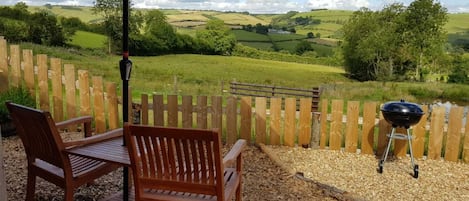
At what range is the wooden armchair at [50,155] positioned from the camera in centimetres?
233

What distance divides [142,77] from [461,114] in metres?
13.7

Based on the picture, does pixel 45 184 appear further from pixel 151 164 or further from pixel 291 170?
pixel 291 170

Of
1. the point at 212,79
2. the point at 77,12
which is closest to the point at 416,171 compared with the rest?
the point at 212,79

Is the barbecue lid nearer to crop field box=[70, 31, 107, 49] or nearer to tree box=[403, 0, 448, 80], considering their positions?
crop field box=[70, 31, 107, 49]

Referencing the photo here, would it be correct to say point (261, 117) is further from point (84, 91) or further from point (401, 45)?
point (401, 45)

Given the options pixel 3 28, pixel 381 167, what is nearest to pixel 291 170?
pixel 381 167

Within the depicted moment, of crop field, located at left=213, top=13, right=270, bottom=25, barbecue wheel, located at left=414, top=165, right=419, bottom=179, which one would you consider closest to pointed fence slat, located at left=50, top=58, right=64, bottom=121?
barbecue wheel, located at left=414, top=165, right=419, bottom=179

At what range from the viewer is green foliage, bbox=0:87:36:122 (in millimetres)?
4801

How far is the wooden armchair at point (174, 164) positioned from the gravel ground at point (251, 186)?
1195 mm

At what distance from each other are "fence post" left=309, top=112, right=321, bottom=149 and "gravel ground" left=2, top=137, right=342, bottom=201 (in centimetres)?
88

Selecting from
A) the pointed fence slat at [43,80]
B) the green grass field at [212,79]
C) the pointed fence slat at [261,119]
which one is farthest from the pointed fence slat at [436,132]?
the green grass field at [212,79]

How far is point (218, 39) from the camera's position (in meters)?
33.2

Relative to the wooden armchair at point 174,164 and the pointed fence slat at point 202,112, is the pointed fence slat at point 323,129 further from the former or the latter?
the wooden armchair at point 174,164

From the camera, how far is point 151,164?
2.14 m
